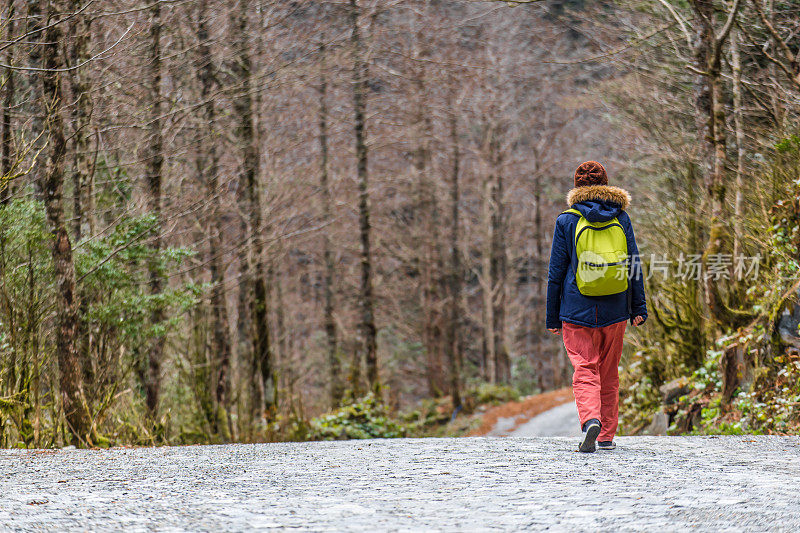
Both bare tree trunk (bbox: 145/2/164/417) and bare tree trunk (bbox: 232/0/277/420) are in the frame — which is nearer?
bare tree trunk (bbox: 145/2/164/417)

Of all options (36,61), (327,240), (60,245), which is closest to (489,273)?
(327,240)

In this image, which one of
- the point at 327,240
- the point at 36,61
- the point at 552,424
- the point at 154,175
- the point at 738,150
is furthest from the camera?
the point at 327,240

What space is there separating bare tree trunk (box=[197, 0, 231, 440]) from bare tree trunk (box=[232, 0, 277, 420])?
508 millimetres

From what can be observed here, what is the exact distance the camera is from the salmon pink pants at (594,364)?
223 inches

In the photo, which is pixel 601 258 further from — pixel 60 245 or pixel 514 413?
pixel 514 413

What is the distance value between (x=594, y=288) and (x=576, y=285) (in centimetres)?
15

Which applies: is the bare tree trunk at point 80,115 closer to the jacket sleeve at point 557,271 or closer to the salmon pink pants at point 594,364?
the jacket sleeve at point 557,271

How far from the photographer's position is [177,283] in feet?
47.5

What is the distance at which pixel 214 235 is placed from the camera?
12.1 m

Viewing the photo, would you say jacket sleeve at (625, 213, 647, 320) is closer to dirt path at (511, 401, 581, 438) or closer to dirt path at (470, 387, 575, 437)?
dirt path at (511, 401, 581, 438)

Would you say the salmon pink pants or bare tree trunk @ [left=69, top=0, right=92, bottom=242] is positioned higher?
bare tree trunk @ [left=69, top=0, right=92, bottom=242]

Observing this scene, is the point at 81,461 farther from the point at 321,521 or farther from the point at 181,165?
the point at 181,165

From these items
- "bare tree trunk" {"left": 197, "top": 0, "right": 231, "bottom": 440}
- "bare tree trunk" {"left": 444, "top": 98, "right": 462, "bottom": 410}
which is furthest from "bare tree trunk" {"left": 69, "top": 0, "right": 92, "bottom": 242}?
"bare tree trunk" {"left": 444, "top": 98, "right": 462, "bottom": 410}

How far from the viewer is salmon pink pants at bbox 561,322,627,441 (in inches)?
223
